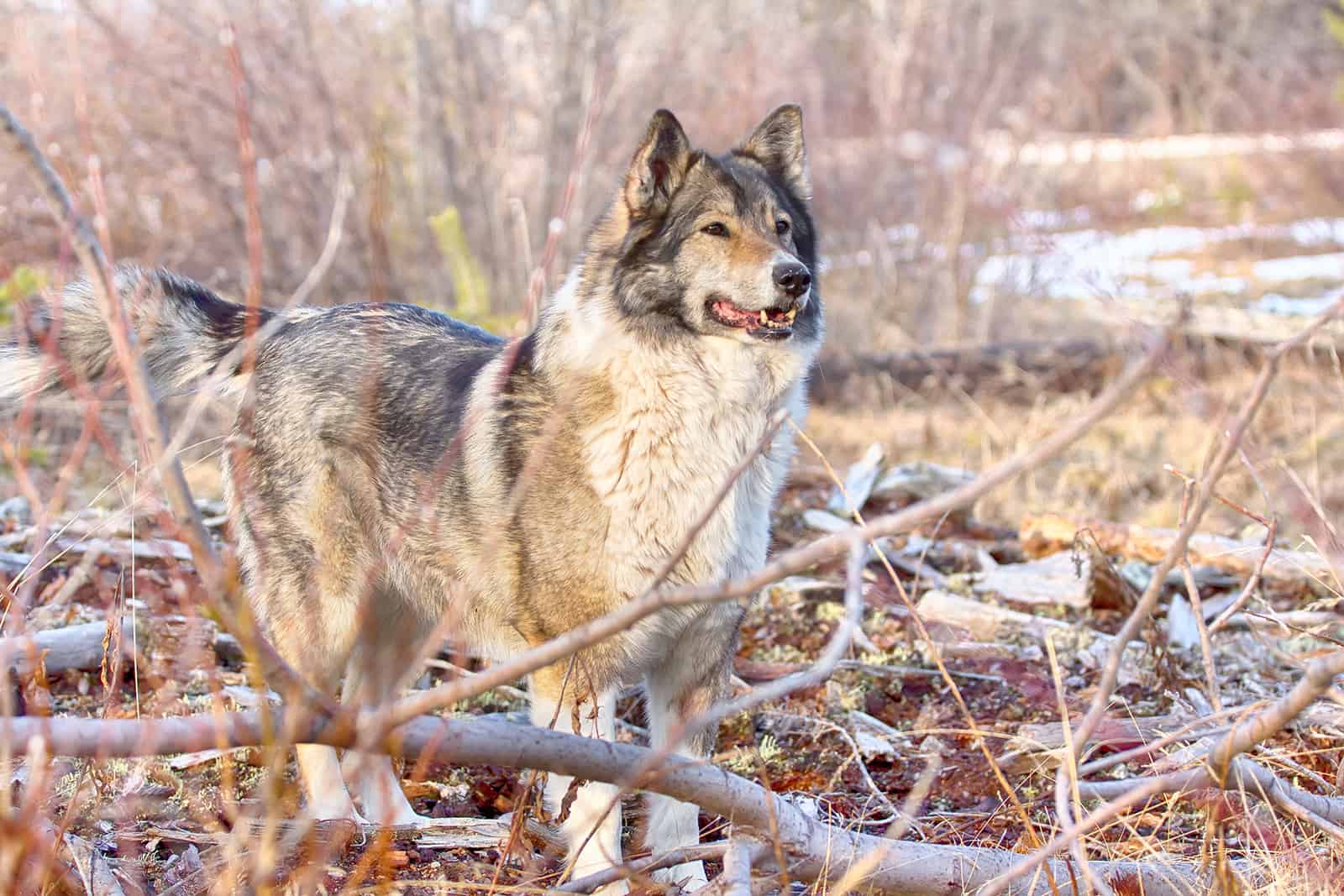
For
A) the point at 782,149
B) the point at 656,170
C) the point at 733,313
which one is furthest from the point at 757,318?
the point at 782,149

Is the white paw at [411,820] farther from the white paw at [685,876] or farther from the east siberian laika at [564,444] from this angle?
the white paw at [685,876]

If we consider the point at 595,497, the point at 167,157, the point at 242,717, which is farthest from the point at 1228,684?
the point at 167,157

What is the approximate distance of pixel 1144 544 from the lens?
558 centimetres

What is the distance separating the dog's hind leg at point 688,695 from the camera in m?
3.35

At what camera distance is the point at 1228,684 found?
441cm

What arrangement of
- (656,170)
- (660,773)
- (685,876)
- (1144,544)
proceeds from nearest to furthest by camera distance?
(660,773) < (685,876) < (656,170) < (1144,544)

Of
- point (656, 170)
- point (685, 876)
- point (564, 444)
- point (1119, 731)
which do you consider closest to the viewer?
point (685, 876)

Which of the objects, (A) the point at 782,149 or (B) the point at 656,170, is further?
(A) the point at 782,149

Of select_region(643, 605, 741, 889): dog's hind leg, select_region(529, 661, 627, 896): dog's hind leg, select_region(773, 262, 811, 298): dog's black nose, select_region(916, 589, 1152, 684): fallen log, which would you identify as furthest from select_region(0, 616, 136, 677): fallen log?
select_region(916, 589, 1152, 684): fallen log

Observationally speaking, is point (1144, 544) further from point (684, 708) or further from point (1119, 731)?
point (684, 708)

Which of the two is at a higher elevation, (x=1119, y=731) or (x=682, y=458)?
(x=682, y=458)

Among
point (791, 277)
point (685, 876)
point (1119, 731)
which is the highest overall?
point (791, 277)

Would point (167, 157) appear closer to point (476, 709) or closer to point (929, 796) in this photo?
point (476, 709)

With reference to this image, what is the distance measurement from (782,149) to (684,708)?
6.00 ft
